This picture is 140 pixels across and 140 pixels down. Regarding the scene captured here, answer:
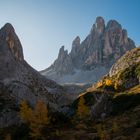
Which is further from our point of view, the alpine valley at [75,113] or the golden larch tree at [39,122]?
the golden larch tree at [39,122]

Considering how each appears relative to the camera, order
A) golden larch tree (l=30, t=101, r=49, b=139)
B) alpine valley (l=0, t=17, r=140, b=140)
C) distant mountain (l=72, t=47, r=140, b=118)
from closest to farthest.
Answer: alpine valley (l=0, t=17, r=140, b=140), golden larch tree (l=30, t=101, r=49, b=139), distant mountain (l=72, t=47, r=140, b=118)

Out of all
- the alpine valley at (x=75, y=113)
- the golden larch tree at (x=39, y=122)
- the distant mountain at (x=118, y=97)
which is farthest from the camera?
the distant mountain at (x=118, y=97)

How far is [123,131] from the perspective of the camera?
69.9 m

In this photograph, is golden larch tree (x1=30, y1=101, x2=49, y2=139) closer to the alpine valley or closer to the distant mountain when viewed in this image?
the alpine valley

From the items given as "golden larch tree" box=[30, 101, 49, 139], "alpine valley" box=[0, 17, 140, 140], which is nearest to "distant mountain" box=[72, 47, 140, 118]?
"alpine valley" box=[0, 17, 140, 140]

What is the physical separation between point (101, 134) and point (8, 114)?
71.2 metres

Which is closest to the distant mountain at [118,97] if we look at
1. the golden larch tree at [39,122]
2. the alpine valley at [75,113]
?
the alpine valley at [75,113]

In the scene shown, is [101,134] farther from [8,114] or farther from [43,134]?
[8,114]

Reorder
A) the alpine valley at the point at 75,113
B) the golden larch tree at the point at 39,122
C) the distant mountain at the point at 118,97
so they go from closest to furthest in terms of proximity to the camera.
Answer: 1. the alpine valley at the point at 75,113
2. the golden larch tree at the point at 39,122
3. the distant mountain at the point at 118,97

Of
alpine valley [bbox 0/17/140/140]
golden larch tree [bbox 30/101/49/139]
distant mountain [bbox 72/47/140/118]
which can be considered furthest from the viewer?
distant mountain [bbox 72/47/140/118]

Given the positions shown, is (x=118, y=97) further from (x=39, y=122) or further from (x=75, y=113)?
(x=39, y=122)

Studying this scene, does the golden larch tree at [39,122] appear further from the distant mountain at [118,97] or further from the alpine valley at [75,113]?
the distant mountain at [118,97]

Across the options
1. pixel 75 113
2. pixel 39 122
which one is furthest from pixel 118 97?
pixel 39 122

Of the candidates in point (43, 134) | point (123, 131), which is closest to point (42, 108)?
point (43, 134)
